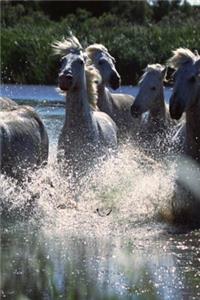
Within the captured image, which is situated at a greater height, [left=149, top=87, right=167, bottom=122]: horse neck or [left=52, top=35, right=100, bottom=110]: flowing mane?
[left=52, top=35, right=100, bottom=110]: flowing mane

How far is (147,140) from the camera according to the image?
12.4 metres

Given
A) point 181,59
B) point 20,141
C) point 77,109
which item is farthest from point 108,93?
point 20,141

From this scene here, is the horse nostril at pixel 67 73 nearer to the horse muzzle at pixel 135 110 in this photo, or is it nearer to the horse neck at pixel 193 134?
the horse neck at pixel 193 134

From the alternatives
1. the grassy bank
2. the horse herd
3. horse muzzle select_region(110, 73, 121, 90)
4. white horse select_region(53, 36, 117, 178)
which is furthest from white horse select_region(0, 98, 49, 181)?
the grassy bank

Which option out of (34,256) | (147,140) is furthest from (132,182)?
(34,256)

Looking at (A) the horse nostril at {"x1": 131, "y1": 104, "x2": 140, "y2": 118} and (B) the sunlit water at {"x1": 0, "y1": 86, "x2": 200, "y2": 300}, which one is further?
(A) the horse nostril at {"x1": 131, "y1": 104, "x2": 140, "y2": 118}

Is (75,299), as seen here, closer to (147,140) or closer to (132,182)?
(132,182)

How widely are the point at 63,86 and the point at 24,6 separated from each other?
132 ft

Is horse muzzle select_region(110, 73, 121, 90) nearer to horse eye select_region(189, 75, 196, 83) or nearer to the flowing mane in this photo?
the flowing mane

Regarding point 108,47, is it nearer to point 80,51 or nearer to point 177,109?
point 80,51

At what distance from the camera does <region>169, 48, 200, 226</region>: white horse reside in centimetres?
862

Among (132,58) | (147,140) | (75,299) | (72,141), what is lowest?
(132,58)

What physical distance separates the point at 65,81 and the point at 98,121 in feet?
3.71

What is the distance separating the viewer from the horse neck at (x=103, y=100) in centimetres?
1281
